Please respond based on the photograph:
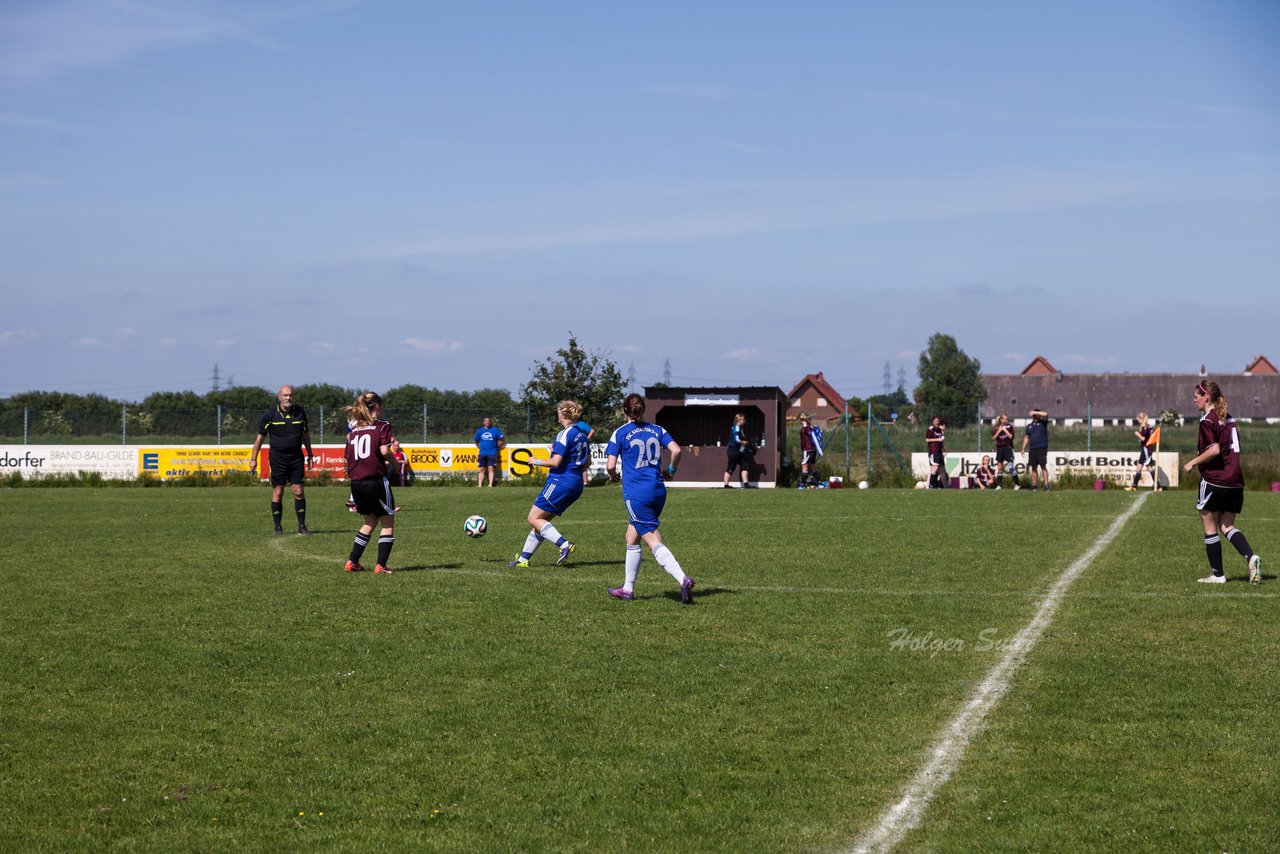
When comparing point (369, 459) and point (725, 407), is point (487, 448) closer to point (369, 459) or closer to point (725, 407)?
point (725, 407)

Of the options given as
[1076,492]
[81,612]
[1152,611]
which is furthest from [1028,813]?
[1076,492]

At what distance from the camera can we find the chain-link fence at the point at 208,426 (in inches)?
1570

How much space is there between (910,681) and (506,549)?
8894 mm

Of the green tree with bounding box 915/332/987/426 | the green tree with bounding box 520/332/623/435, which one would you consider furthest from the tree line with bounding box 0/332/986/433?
the green tree with bounding box 915/332/987/426

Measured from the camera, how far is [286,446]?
1825cm

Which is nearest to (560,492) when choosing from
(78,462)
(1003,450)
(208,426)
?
(1003,450)

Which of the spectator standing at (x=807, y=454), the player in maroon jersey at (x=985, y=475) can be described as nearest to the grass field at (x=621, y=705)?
the player in maroon jersey at (x=985, y=475)

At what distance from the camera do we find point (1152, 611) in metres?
10.7

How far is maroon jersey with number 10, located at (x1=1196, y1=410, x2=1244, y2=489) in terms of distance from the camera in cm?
1242

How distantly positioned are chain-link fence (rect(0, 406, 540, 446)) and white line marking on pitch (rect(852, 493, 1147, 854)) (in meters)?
30.0

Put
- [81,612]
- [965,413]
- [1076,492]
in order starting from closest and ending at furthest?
1. [81,612]
2. [1076,492]
3. [965,413]

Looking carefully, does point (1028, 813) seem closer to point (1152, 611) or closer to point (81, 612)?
point (1152, 611)

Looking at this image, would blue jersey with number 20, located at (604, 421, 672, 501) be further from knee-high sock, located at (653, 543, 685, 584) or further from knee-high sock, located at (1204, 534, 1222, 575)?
knee-high sock, located at (1204, 534, 1222, 575)

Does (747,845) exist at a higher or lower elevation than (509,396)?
lower
